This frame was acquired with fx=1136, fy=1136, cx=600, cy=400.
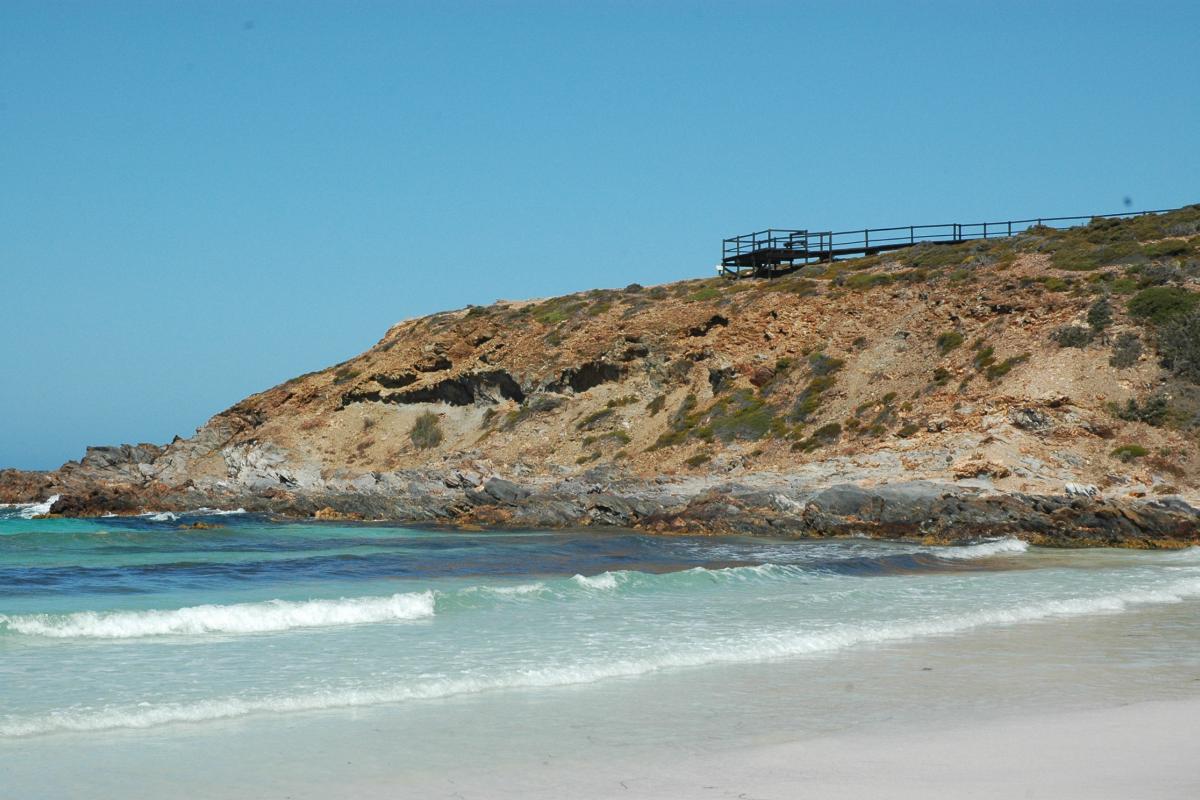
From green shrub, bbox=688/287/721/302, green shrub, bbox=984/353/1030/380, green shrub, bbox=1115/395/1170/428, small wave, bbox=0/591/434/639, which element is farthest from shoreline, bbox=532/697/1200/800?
green shrub, bbox=688/287/721/302

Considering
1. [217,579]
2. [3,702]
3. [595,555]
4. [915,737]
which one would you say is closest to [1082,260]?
[595,555]

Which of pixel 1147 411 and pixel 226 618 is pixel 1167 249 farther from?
pixel 226 618

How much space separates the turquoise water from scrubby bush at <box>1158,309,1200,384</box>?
40.4 ft

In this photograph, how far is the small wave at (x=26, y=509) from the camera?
45125mm

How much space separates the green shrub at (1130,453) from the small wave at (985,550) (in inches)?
264

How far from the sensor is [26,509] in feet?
159

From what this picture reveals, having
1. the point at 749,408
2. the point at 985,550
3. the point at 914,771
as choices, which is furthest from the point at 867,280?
the point at 914,771

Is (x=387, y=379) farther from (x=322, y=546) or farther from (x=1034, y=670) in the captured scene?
(x=1034, y=670)

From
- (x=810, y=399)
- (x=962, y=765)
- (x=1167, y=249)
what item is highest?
(x=1167, y=249)

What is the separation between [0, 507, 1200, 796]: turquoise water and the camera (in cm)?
1019

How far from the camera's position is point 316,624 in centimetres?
1552

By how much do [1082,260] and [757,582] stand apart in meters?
30.4

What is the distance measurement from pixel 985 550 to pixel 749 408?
18.2 metres

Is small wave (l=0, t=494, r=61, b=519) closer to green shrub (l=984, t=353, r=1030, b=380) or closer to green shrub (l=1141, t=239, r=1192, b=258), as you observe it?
green shrub (l=984, t=353, r=1030, b=380)
